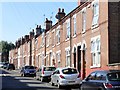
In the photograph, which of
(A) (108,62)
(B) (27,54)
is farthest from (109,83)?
(B) (27,54)

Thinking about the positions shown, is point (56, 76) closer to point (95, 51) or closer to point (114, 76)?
point (95, 51)

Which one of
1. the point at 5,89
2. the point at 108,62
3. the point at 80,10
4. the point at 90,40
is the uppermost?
the point at 80,10

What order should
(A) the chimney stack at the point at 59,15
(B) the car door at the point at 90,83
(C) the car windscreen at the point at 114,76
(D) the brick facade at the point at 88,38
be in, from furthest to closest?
(A) the chimney stack at the point at 59,15 < (D) the brick facade at the point at 88,38 < (B) the car door at the point at 90,83 < (C) the car windscreen at the point at 114,76

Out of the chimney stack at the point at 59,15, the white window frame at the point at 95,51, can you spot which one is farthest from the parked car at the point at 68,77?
the chimney stack at the point at 59,15

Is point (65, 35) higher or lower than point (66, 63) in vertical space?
higher

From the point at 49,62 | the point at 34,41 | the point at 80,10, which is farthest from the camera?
the point at 34,41

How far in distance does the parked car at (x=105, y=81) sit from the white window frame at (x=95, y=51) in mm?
10528

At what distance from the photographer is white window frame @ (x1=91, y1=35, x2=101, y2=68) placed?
29.6 meters

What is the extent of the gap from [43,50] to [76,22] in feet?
69.6

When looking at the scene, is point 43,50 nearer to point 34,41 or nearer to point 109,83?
point 34,41

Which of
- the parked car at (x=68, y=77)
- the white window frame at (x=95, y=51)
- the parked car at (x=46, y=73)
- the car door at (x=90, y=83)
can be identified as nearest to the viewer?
the car door at (x=90, y=83)

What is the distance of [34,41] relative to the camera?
224 feet

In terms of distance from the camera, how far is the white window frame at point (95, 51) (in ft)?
97.1

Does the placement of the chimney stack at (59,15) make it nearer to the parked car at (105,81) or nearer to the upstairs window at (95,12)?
the upstairs window at (95,12)
